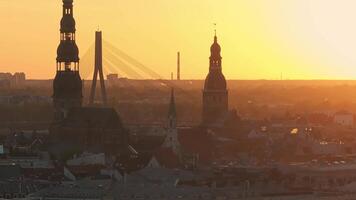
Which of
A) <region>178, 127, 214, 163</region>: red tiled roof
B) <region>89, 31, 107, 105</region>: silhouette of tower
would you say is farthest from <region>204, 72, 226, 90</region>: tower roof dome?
<region>89, 31, 107, 105</region>: silhouette of tower

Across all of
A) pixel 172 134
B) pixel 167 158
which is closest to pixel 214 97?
pixel 172 134

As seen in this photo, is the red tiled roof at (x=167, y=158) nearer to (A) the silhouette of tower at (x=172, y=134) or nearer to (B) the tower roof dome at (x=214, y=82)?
(A) the silhouette of tower at (x=172, y=134)

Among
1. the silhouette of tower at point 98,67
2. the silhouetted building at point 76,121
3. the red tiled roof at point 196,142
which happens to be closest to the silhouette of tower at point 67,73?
the silhouetted building at point 76,121

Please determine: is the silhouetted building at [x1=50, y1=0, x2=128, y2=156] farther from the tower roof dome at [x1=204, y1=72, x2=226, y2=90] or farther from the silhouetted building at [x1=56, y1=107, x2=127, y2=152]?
the tower roof dome at [x1=204, y1=72, x2=226, y2=90]

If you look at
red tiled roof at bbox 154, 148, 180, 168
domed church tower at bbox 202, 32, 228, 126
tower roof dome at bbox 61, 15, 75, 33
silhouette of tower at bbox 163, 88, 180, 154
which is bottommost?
red tiled roof at bbox 154, 148, 180, 168

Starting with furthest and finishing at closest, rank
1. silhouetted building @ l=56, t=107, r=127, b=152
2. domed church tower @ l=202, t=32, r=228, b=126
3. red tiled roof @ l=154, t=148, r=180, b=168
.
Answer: domed church tower @ l=202, t=32, r=228, b=126
silhouetted building @ l=56, t=107, r=127, b=152
red tiled roof @ l=154, t=148, r=180, b=168

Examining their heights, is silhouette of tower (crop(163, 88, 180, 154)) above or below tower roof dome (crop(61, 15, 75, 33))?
below
